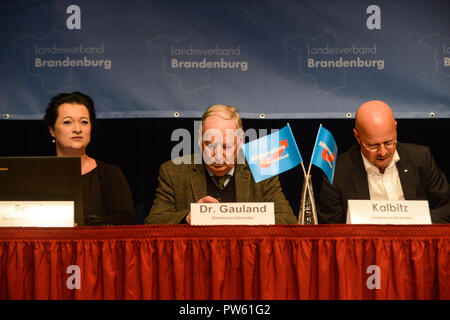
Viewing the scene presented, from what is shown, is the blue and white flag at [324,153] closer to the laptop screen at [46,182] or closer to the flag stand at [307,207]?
the flag stand at [307,207]

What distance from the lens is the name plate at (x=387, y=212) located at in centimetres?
216

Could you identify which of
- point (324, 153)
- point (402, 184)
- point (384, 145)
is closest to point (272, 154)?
point (324, 153)

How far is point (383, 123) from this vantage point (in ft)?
9.06

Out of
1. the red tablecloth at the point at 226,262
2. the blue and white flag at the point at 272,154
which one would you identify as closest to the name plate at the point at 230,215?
the red tablecloth at the point at 226,262

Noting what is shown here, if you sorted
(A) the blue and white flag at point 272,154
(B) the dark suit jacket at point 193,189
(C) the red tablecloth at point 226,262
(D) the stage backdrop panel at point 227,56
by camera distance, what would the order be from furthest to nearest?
(D) the stage backdrop panel at point 227,56 < (B) the dark suit jacket at point 193,189 < (A) the blue and white flag at point 272,154 < (C) the red tablecloth at point 226,262

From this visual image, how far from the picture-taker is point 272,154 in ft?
8.09

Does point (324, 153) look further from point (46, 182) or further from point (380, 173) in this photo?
point (46, 182)

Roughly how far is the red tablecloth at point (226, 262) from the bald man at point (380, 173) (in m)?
0.65

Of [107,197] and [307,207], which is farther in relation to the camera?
[107,197]

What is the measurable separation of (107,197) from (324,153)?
3.95ft

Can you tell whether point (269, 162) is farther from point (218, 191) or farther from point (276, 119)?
point (276, 119)

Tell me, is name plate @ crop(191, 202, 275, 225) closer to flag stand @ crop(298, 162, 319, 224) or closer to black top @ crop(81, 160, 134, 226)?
flag stand @ crop(298, 162, 319, 224)

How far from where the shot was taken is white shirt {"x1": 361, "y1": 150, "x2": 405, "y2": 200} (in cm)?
284
